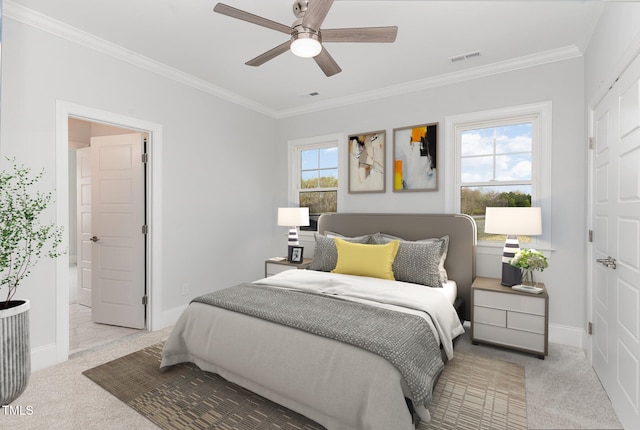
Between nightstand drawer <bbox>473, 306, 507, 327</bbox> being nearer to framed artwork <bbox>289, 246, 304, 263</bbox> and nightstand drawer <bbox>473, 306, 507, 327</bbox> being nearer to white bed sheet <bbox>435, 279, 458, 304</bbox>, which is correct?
white bed sheet <bbox>435, 279, 458, 304</bbox>

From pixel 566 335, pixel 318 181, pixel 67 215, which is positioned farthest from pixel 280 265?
pixel 566 335

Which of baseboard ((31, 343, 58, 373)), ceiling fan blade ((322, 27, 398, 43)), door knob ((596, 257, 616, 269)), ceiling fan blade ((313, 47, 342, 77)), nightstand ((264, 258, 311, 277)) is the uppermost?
ceiling fan blade ((322, 27, 398, 43))

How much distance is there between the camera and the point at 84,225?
4.18m

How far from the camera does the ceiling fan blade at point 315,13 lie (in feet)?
5.96

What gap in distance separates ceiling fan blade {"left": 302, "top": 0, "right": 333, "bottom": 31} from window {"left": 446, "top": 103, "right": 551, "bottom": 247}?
2.20 metres

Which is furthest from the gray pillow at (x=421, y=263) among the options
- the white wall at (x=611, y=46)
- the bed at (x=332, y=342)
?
the white wall at (x=611, y=46)

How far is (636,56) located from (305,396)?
2647mm

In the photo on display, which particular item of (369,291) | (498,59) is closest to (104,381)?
(369,291)

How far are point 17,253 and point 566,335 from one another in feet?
15.3

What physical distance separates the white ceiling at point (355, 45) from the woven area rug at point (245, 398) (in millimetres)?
2772

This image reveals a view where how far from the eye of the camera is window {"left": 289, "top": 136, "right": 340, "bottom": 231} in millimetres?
4543

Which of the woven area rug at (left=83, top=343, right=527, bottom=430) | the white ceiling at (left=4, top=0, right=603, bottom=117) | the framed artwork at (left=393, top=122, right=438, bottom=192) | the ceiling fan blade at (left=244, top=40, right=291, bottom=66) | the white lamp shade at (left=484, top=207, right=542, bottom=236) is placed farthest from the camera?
the framed artwork at (left=393, top=122, right=438, bottom=192)

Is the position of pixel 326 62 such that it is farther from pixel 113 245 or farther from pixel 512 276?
pixel 113 245

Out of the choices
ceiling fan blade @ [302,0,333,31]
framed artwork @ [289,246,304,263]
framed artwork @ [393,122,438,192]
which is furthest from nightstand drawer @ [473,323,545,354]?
ceiling fan blade @ [302,0,333,31]
